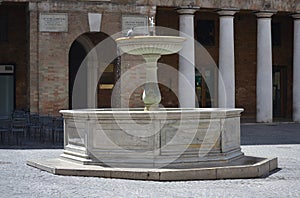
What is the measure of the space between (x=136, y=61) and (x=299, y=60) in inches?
295

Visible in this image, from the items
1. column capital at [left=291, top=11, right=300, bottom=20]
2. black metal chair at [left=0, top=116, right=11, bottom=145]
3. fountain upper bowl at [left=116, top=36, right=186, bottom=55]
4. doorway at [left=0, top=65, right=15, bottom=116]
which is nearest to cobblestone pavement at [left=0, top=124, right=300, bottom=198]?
fountain upper bowl at [left=116, top=36, right=186, bottom=55]

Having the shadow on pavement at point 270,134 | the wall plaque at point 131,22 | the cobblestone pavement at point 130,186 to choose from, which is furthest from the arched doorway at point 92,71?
the cobblestone pavement at point 130,186

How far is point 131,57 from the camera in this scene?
71.2 ft

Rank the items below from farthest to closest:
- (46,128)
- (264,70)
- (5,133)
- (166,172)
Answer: (264,70), (5,133), (46,128), (166,172)

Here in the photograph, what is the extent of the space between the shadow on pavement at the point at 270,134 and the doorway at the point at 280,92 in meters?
5.06

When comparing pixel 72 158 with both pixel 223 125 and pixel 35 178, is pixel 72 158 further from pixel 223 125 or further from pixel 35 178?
pixel 223 125

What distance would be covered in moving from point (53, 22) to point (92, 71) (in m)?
3.80

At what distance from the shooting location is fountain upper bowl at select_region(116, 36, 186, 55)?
1194 cm

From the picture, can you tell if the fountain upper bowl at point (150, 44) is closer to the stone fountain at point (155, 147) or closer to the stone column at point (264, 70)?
the stone fountain at point (155, 147)

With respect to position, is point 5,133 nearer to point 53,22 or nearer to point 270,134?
point 53,22

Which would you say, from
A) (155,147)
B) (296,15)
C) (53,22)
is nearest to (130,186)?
(155,147)

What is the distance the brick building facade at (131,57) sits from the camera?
807 inches

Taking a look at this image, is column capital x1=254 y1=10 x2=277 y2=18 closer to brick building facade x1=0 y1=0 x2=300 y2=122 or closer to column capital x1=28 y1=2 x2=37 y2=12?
Answer: brick building facade x1=0 y1=0 x2=300 y2=122

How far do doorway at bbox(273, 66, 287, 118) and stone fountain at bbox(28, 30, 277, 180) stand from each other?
19.0m
